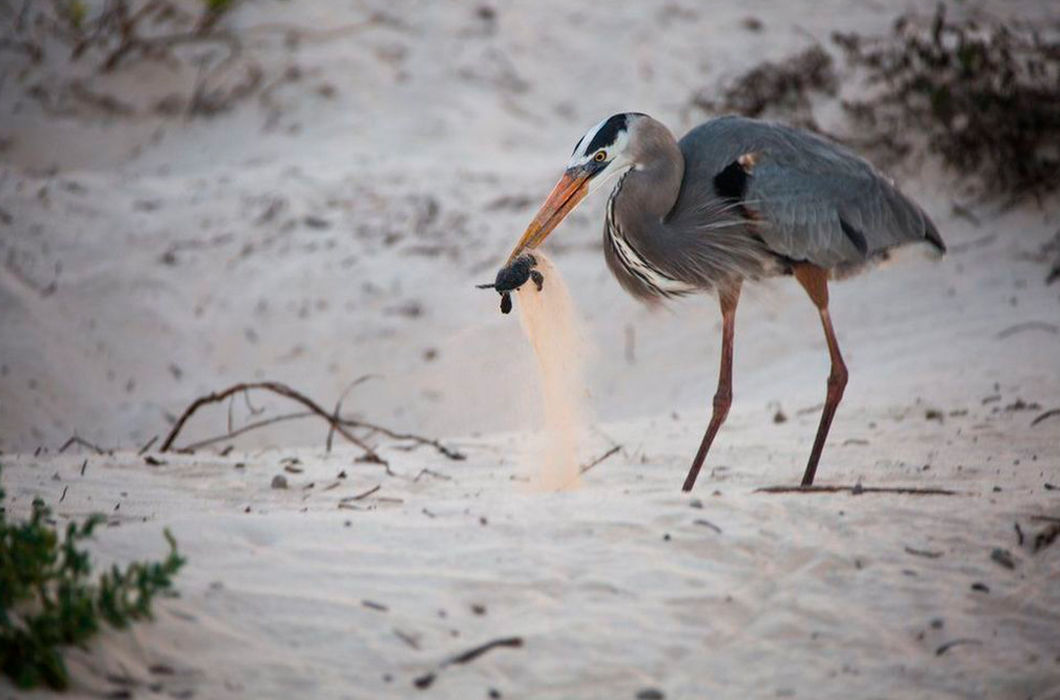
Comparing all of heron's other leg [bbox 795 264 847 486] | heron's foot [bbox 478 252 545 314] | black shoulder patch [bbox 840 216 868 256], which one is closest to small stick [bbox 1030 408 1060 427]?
heron's other leg [bbox 795 264 847 486]

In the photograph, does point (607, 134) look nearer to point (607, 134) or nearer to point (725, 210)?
point (607, 134)

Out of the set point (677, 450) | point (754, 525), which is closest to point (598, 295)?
point (677, 450)

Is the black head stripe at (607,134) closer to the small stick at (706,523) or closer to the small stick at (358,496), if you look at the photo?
the small stick at (358,496)

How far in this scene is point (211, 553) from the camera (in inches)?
123

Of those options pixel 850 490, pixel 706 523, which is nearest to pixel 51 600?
pixel 706 523

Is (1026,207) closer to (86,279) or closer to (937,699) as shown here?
(937,699)

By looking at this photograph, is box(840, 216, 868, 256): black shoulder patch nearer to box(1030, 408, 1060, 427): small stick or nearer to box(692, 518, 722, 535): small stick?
box(1030, 408, 1060, 427): small stick

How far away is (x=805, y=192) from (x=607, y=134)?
83 centimetres

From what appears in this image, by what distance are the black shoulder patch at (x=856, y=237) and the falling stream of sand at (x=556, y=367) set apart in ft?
3.78

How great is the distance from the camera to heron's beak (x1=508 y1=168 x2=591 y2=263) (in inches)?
171

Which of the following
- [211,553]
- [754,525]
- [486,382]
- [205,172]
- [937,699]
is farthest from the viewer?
[205,172]

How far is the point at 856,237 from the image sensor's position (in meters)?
4.64

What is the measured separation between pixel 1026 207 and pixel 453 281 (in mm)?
3896

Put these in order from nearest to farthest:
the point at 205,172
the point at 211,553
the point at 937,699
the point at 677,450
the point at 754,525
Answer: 1. the point at 937,699
2. the point at 211,553
3. the point at 754,525
4. the point at 677,450
5. the point at 205,172
